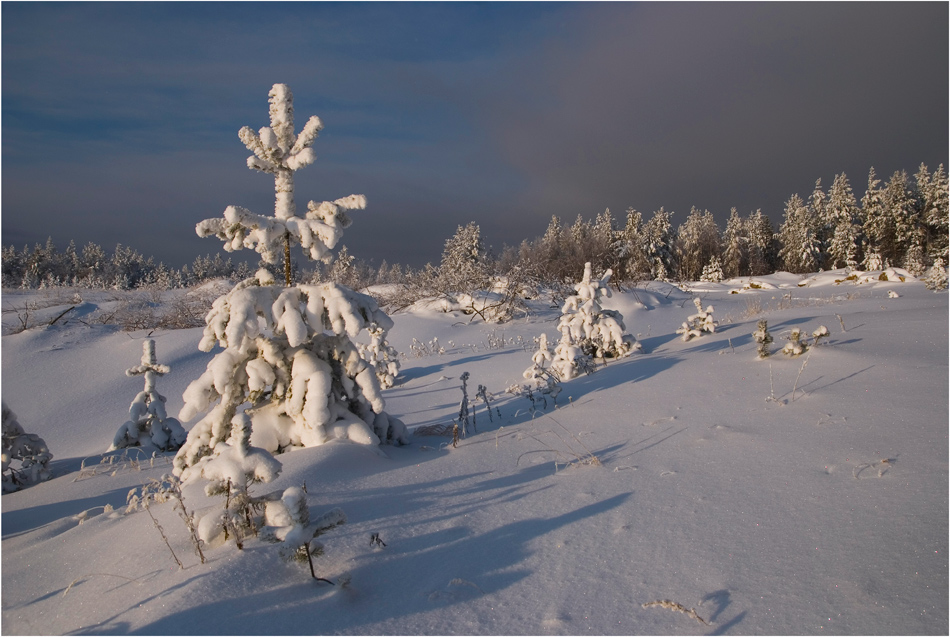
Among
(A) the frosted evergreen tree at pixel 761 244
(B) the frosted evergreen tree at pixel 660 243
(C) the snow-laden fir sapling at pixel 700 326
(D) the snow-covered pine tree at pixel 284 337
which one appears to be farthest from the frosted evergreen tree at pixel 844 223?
(D) the snow-covered pine tree at pixel 284 337

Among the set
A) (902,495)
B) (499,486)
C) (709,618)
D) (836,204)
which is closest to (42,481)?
(499,486)

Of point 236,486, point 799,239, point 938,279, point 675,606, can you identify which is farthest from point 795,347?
point 799,239

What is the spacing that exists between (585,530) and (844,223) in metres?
58.0

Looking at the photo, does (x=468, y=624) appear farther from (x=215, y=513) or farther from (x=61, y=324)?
(x=61, y=324)

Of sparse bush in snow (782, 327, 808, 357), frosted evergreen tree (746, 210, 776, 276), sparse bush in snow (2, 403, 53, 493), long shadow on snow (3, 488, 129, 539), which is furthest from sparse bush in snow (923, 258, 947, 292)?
frosted evergreen tree (746, 210, 776, 276)

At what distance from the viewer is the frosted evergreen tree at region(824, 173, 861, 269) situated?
47.2 m

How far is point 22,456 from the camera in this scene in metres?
4.09

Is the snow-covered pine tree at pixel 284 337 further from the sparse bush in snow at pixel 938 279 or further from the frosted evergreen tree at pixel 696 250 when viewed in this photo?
the frosted evergreen tree at pixel 696 250

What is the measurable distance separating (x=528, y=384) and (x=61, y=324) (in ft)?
35.7

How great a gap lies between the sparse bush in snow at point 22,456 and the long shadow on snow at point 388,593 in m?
3.51

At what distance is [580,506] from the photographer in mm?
2412

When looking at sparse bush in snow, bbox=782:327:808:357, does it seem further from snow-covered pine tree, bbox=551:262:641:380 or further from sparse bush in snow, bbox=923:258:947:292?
sparse bush in snow, bbox=923:258:947:292

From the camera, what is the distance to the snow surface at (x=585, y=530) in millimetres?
1655

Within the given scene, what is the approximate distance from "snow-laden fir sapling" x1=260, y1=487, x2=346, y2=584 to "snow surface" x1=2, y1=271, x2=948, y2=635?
0.10 metres
